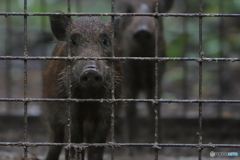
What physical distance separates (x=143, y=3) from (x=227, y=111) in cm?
235

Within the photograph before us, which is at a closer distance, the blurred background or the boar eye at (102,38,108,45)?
the boar eye at (102,38,108,45)

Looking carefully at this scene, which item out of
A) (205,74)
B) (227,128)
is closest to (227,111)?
(227,128)

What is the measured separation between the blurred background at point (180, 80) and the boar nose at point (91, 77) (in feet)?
7.61

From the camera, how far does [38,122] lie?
6.42 meters

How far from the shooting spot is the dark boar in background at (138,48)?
524 centimetres

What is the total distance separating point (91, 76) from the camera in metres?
3.03

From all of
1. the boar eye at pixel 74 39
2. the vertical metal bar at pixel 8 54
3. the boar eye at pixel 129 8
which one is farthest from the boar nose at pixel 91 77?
the vertical metal bar at pixel 8 54

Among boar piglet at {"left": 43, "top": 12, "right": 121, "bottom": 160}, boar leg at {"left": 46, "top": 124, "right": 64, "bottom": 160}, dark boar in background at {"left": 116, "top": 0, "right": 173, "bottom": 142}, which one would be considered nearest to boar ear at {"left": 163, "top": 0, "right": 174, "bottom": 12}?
dark boar in background at {"left": 116, "top": 0, "right": 173, "bottom": 142}

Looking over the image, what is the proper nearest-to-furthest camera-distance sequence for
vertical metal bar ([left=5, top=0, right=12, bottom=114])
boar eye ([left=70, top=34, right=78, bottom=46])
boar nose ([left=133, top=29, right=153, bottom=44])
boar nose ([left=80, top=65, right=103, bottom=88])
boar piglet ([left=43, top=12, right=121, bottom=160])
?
boar nose ([left=80, top=65, right=103, bottom=88]) < boar piglet ([left=43, top=12, right=121, bottom=160]) < boar eye ([left=70, top=34, right=78, bottom=46]) < boar nose ([left=133, top=29, right=153, bottom=44]) < vertical metal bar ([left=5, top=0, right=12, bottom=114])

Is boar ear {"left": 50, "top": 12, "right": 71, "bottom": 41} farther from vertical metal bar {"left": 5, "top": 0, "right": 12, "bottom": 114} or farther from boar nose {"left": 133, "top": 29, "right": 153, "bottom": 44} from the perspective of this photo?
vertical metal bar {"left": 5, "top": 0, "right": 12, "bottom": 114}

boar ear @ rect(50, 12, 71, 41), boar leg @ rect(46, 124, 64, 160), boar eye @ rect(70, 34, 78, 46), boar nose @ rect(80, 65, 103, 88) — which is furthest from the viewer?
boar leg @ rect(46, 124, 64, 160)

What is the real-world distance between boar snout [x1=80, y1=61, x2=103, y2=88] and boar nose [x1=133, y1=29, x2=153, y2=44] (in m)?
2.16

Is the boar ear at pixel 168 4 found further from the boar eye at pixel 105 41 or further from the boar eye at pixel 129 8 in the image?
the boar eye at pixel 105 41

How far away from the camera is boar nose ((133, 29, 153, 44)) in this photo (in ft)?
16.9
